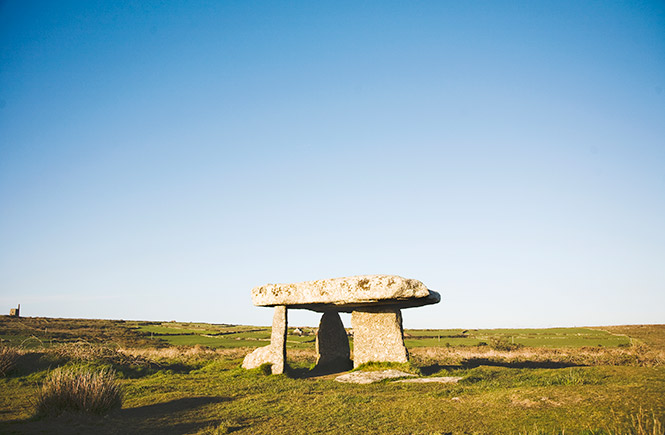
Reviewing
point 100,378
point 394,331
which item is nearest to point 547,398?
point 394,331

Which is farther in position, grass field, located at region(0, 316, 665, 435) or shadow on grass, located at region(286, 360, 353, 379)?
shadow on grass, located at region(286, 360, 353, 379)

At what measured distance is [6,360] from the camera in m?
15.4

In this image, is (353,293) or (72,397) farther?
(353,293)

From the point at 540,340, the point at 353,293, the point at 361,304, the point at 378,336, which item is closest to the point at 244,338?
the point at 540,340

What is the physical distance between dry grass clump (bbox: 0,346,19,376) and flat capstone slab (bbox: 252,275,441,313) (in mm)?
9202

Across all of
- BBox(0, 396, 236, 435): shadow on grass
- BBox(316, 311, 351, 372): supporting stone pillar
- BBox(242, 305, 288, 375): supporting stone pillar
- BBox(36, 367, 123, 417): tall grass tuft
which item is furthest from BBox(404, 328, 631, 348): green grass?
BBox(36, 367, 123, 417): tall grass tuft

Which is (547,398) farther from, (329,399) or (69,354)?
(69,354)

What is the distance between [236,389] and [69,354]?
9.46 meters

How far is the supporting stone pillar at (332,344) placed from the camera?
19656 mm

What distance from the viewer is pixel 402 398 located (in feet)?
35.1

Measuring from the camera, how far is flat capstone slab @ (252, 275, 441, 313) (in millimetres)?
14734

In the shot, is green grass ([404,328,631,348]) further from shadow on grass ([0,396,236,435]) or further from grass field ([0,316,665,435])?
shadow on grass ([0,396,236,435])

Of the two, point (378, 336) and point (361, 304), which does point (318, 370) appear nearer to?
point (378, 336)

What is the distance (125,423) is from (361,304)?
934 centimetres
